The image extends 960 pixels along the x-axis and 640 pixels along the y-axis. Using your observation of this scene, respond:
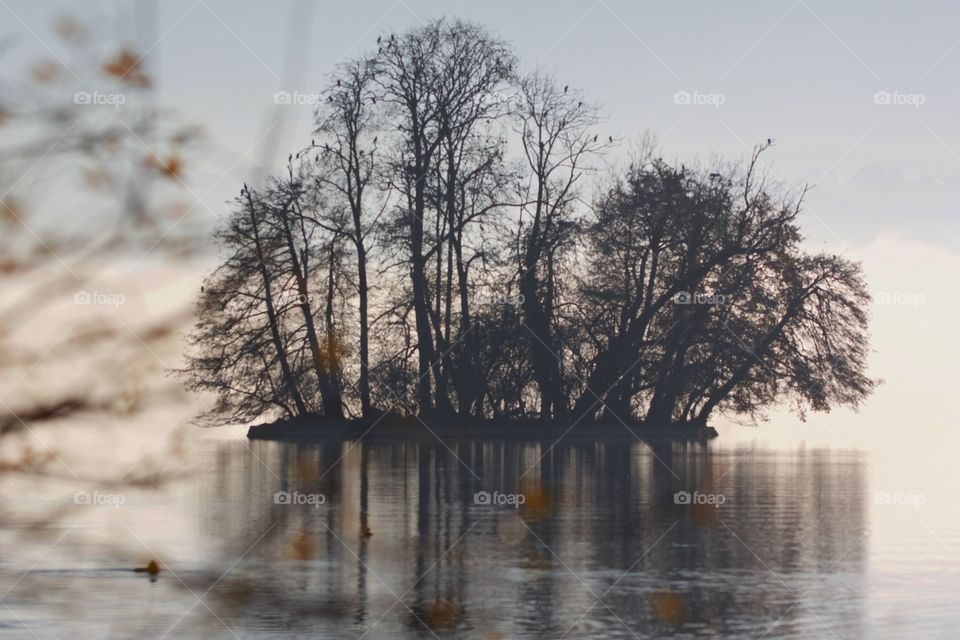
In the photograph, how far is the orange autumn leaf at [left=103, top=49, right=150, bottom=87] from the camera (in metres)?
3.58

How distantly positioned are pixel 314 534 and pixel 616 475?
16440 millimetres

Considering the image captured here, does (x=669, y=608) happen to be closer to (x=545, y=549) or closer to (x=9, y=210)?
(x=545, y=549)

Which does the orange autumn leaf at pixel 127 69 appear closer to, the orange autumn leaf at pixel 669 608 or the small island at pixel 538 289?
the orange autumn leaf at pixel 669 608

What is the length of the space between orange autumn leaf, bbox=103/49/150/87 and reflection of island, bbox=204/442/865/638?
1566mm

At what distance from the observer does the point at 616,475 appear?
36375 millimetres

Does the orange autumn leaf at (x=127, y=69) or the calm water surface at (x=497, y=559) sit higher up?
the orange autumn leaf at (x=127, y=69)

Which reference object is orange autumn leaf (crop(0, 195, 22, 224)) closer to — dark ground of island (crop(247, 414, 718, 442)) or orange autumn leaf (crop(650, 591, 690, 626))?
orange autumn leaf (crop(650, 591, 690, 626))

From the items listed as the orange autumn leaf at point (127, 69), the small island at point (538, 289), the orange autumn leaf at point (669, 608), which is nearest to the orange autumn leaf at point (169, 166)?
the orange autumn leaf at point (127, 69)

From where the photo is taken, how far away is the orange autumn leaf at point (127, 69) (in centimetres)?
358

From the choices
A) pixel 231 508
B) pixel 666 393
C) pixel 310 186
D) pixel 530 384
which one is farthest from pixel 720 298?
pixel 231 508

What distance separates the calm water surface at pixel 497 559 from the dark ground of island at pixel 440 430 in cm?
2182

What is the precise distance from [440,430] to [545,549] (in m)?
40.5

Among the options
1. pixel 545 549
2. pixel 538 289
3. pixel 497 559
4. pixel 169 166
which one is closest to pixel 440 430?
pixel 538 289

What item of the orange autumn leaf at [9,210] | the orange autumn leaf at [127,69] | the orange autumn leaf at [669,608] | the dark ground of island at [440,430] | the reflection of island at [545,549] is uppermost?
the dark ground of island at [440,430]
